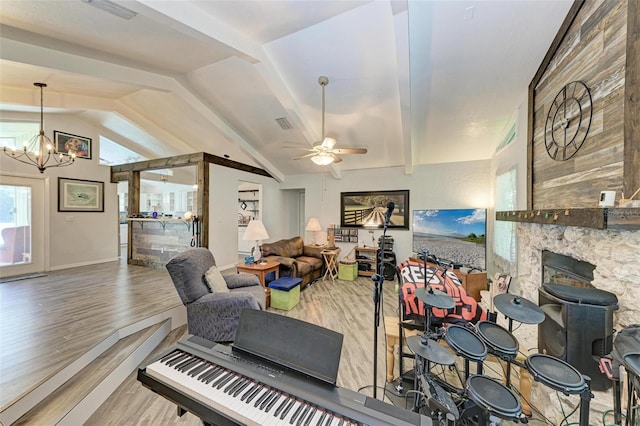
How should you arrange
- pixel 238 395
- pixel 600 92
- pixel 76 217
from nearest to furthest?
pixel 238 395
pixel 600 92
pixel 76 217

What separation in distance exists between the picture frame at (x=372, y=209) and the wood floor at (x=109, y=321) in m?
1.53

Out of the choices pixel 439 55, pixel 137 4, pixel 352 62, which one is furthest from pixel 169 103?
pixel 439 55

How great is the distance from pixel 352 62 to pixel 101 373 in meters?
3.99

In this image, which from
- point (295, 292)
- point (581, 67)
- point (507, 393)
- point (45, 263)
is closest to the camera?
point (507, 393)

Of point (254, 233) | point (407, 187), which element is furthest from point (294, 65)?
point (407, 187)

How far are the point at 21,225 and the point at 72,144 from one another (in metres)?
1.82

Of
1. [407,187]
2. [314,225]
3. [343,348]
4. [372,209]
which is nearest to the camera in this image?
[343,348]

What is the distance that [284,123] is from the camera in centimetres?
430

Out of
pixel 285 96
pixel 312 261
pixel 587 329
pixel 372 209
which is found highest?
pixel 285 96

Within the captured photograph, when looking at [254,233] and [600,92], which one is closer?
[600,92]

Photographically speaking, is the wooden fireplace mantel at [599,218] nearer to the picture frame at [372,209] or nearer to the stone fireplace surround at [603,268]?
the stone fireplace surround at [603,268]

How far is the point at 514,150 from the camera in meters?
3.35

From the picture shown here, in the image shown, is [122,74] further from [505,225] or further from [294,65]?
[505,225]

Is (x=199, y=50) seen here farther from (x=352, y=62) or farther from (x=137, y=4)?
(x=352, y=62)
